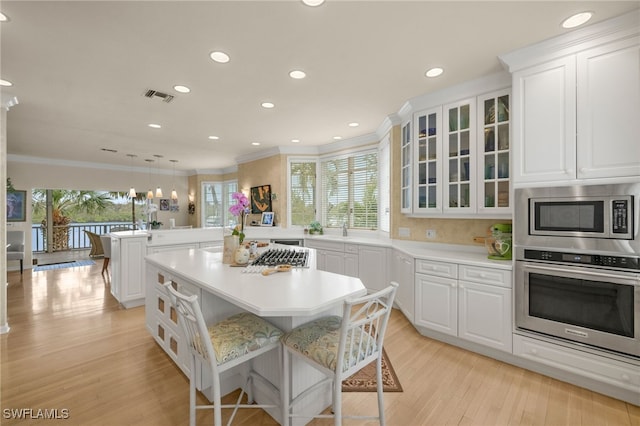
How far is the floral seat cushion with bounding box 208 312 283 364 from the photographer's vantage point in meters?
1.50

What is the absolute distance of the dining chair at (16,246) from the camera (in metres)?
5.76

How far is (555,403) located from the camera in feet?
6.45

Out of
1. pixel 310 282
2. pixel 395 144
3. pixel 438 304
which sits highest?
pixel 395 144

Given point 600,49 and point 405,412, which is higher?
point 600,49

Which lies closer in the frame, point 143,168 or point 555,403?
point 555,403

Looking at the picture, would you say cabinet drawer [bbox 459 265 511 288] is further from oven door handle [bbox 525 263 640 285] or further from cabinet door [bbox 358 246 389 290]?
cabinet door [bbox 358 246 389 290]

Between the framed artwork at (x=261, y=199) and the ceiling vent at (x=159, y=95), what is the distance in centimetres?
294

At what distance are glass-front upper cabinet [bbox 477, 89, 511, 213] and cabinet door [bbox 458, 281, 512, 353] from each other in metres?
0.81

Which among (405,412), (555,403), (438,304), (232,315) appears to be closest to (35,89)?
(232,315)

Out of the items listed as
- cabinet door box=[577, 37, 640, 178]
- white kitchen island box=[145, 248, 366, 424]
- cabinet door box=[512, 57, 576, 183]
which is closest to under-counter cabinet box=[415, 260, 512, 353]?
cabinet door box=[512, 57, 576, 183]

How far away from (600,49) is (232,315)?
3339 millimetres

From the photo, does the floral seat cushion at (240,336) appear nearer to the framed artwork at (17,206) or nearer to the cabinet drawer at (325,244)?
the cabinet drawer at (325,244)

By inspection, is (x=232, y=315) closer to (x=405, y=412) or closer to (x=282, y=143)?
(x=405, y=412)

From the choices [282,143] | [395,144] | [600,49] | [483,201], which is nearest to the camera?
[600,49]
